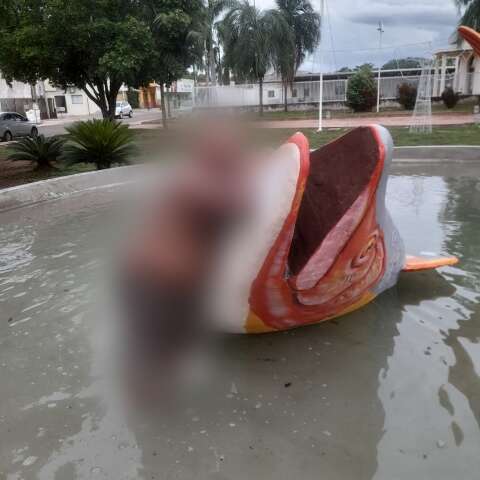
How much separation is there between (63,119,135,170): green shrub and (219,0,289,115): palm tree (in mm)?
16834

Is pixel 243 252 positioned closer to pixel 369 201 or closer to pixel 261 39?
pixel 369 201

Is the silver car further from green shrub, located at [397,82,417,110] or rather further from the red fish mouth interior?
the red fish mouth interior

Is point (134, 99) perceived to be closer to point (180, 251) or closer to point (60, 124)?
point (60, 124)

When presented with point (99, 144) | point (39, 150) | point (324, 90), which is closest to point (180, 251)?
point (99, 144)

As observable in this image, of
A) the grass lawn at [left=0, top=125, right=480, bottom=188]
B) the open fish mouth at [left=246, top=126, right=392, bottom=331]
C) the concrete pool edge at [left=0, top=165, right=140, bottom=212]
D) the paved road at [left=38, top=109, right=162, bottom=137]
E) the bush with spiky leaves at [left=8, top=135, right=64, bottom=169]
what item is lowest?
the paved road at [left=38, top=109, right=162, bottom=137]

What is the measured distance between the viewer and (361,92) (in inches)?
1104

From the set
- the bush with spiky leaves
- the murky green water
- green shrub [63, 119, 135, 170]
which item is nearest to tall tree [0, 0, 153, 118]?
the bush with spiky leaves

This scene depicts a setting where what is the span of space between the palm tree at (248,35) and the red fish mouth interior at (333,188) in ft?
76.6

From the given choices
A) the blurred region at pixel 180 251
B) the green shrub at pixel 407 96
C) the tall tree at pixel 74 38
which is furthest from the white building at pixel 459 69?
the blurred region at pixel 180 251

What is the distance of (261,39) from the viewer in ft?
87.6

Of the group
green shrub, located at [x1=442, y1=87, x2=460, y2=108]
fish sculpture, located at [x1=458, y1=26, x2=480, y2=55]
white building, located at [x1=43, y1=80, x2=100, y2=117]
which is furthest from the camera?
white building, located at [x1=43, y1=80, x2=100, y2=117]

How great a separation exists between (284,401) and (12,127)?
2182 cm

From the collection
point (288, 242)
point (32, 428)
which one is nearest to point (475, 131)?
point (288, 242)

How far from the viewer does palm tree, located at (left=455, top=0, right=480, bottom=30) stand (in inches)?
1046
